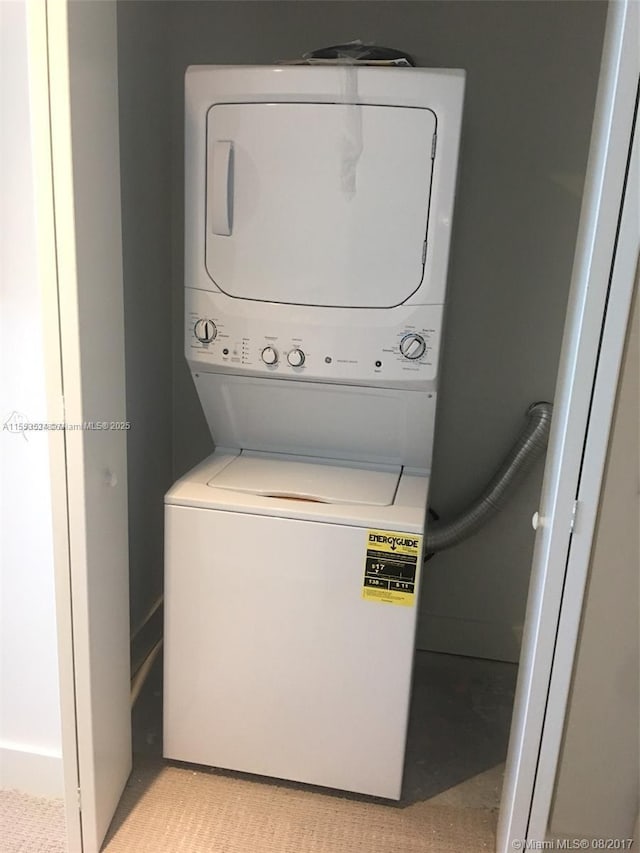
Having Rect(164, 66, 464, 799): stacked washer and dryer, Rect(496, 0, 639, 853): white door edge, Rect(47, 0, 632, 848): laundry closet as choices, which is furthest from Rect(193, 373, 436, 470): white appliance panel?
Rect(496, 0, 639, 853): white door edge

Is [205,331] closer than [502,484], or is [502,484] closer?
[205,331]

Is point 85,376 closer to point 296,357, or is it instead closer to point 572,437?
point 296,357

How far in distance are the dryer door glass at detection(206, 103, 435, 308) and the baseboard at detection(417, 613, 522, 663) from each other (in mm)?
1144

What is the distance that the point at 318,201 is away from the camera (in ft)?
4.78

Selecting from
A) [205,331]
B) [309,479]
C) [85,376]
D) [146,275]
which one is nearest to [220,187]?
[205,331]

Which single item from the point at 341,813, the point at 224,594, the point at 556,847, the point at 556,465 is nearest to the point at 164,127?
the point at 224,594

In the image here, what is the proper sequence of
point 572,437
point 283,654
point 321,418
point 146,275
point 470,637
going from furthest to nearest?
point 470,637
point 146,275
point 321,418
point 283,654
point 572,437

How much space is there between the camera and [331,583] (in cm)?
147

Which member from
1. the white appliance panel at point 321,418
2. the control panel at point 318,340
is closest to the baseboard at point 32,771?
the white appliance panel at point 321,418

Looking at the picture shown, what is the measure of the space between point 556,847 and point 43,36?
168cm

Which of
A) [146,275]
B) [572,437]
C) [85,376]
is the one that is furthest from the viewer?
[146,275]

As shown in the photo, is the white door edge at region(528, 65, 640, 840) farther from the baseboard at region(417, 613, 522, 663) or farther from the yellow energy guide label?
the baseboard at region(417, 613, 522, 663)

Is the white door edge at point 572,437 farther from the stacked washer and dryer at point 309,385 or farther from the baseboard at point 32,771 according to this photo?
the baseboard at point 32,771

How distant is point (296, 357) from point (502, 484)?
0.74 m
